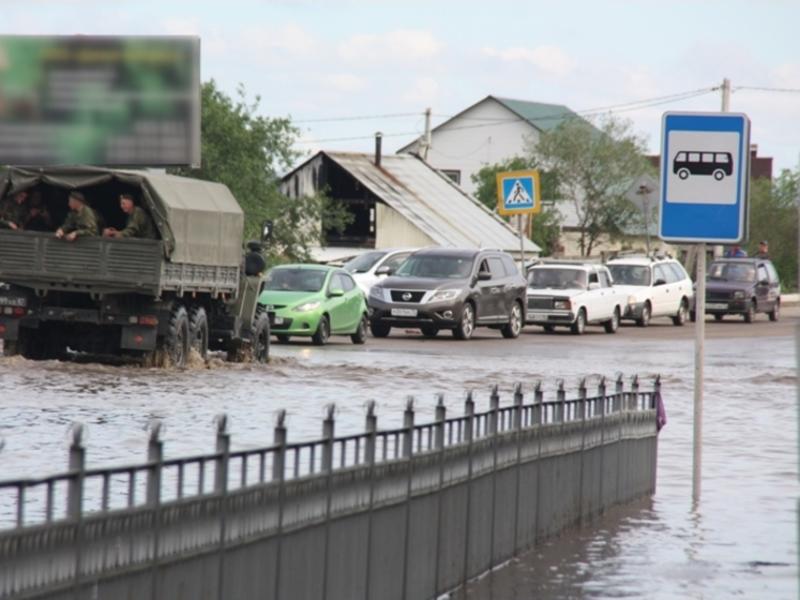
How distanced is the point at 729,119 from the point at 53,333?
14.2 meters

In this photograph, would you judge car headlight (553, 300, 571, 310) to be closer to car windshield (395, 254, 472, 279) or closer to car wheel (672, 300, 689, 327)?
car windshield (395, 254, 472, 279)

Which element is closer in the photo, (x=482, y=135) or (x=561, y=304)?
(x=561, y=304)

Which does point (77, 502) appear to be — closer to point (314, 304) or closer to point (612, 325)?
point (314, 304)

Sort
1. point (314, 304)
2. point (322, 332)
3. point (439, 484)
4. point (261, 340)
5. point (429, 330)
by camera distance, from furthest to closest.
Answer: point (429, 330) → point (322, 332) → point (314, 304) → point (261, 340) → point (439, 484)

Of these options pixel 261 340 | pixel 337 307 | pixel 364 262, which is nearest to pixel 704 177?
pixel 261 340

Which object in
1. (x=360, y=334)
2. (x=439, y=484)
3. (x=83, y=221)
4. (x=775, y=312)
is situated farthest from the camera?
(x=775, y=312)

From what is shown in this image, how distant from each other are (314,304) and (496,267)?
7666 mm

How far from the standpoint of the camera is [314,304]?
115 ft

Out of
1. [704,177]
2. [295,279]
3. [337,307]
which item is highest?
[704,177]

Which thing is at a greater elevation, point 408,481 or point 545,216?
point 545,216

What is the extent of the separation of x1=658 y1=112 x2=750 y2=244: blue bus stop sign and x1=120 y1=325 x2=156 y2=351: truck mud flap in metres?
12.3

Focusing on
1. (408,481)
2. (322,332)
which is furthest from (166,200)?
(408,481)

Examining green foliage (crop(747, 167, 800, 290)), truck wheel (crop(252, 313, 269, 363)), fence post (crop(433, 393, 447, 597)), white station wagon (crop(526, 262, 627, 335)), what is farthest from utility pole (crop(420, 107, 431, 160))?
fence post (crop(433, 393, 447, 597))

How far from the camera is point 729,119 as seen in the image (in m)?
14.0
